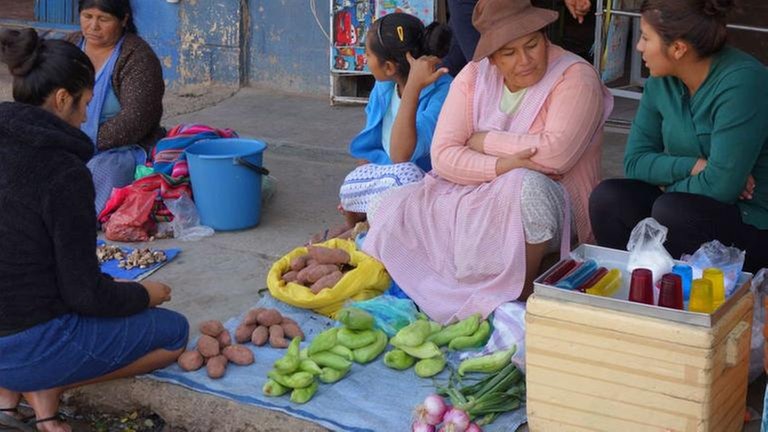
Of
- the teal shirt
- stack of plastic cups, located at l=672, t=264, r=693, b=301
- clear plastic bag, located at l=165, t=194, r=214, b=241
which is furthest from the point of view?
clear plastic bag, located at l=165, t=194, r=214, b=241

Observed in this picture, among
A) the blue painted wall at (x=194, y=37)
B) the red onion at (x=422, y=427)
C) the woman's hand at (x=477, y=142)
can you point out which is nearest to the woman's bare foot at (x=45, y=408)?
the red onion at (x=422, y=427)

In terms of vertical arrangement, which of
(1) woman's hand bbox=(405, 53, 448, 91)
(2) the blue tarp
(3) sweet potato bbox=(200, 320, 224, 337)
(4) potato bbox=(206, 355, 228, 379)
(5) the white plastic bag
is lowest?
(2) the blue tarp

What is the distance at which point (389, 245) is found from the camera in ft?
13.4

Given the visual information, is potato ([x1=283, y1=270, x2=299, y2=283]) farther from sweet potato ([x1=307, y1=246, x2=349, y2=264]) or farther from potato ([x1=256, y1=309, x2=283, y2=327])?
potato ([x1=256, y1=309, x2=283, y2=327])

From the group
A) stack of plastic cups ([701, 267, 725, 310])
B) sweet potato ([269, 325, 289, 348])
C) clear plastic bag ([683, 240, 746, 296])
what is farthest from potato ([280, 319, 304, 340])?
stack of plastic cups ([701, 267, 725, 310])

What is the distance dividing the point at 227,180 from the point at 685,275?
2.42 meters

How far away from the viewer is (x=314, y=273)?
409cm

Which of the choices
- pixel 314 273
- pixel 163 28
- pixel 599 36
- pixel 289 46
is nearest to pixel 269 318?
pixel 314 273

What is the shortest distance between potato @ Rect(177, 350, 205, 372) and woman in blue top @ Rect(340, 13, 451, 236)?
1.14 meters

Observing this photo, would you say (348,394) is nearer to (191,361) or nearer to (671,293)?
(191,361)

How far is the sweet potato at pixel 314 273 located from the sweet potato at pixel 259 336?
33 cm

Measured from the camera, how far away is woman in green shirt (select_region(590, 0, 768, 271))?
3.40 metres

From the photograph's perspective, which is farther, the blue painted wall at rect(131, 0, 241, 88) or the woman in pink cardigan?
the blue painted wall at rect(131, 0, 241, 88)

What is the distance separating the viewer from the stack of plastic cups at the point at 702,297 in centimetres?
281
